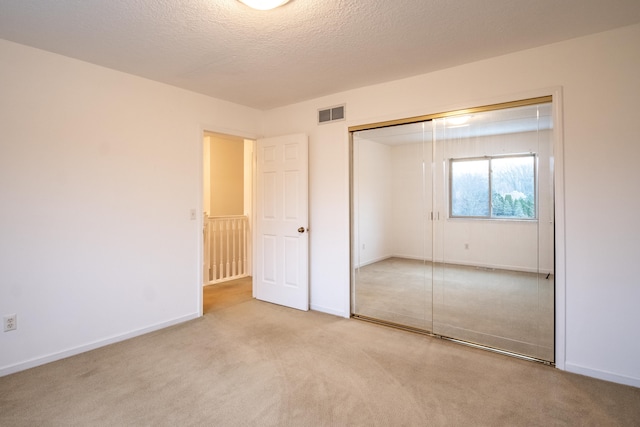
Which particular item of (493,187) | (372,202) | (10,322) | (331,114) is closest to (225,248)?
(372,202)

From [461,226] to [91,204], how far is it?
132 inches

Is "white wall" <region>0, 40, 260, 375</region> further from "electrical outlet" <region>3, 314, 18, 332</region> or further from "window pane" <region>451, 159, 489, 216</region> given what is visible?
"window pane" <region>451, 159, 489, 216</region>

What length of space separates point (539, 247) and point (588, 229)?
14.5 inches

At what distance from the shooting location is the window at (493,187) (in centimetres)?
274

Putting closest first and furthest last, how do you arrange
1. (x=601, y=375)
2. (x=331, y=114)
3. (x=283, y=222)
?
(x=601, y=375) < (x=331, y=114) < (x=283, y=222)

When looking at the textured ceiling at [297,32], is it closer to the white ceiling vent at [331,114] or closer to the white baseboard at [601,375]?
the white ceiling vent at [331,114]

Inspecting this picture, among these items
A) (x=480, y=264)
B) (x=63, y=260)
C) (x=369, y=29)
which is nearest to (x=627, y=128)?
(x=480, y=264)

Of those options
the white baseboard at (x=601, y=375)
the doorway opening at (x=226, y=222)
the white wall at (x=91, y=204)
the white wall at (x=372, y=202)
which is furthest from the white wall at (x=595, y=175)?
the doorway opening at (x=226, y=222)

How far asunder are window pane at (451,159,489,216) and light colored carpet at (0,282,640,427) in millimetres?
1247

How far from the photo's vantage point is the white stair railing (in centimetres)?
511

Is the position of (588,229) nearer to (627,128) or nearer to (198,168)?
(627,128)

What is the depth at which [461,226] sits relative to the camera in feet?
10.2

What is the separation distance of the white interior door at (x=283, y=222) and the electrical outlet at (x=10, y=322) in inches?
93.5

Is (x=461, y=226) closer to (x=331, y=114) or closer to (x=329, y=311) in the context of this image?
(x=329, y=311)
